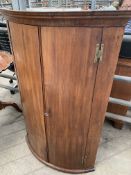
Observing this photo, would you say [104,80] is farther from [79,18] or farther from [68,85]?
[79,18]

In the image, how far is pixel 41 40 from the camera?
88 cm

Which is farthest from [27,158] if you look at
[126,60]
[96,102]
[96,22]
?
[96,22]

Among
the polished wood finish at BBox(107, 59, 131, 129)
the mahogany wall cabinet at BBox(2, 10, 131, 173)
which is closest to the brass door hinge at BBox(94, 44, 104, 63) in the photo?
the mahogany wall cabinet at BBox(2, 10, 131, 173)

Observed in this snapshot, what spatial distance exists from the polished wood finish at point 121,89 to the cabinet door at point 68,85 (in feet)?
2.12

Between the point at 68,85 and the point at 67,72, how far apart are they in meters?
0.08

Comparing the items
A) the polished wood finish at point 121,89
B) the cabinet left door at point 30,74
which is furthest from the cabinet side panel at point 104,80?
the polished wood finish at point 121,89

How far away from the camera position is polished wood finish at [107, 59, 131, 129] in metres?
1.51

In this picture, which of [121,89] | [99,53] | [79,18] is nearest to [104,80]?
[99,53]

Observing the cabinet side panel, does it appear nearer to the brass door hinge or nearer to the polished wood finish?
the brass door hinge

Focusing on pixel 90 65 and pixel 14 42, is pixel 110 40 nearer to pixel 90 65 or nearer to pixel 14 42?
pixel 90 65

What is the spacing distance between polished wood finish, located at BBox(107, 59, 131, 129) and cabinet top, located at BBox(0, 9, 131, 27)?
751 mm

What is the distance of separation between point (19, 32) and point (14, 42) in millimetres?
118

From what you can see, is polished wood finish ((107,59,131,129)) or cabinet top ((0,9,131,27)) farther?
polished wood finish ((107,59,131,129))

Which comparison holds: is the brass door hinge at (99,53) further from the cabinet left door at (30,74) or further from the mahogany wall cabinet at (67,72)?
the cabinet left door at (30,74)
